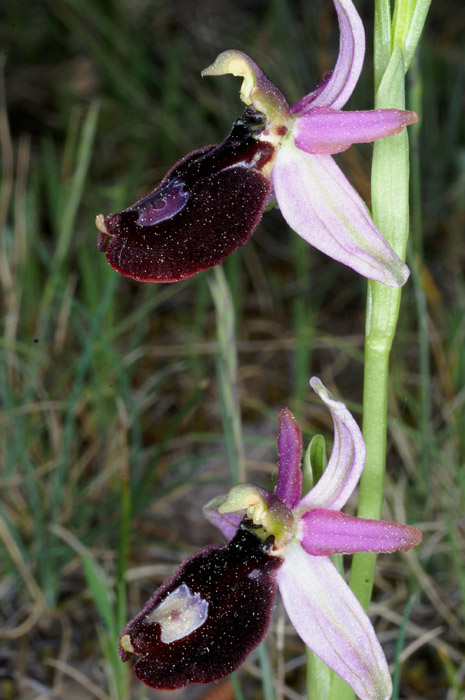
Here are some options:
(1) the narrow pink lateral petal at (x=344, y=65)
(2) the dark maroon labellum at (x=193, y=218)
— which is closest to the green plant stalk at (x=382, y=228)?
(1) the narrow pink lateral petal at (x=344, y=65)

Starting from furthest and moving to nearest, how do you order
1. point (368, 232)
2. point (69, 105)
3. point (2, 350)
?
point (69, 105), point (2, 350), point (368, 232)

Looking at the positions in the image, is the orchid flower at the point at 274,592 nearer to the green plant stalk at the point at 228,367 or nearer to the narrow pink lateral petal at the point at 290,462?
the narrow pink lateral petal at the point at 290,462

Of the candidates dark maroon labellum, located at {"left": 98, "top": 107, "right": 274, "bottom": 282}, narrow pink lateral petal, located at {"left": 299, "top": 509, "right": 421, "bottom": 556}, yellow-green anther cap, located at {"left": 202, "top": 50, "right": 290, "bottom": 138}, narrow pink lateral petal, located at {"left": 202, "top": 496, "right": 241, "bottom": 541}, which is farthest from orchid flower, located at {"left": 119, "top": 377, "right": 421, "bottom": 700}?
yellow-green anther cap, located at {"left": 202, "top": 50, "right": 290, "bottom": 138}

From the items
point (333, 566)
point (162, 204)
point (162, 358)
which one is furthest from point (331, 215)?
point (162, 358)

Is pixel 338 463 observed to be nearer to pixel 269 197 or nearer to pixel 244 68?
pixel 269 197

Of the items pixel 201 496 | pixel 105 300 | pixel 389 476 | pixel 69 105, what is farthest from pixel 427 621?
pixel 69 105

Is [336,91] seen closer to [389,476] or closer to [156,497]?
[156,497]

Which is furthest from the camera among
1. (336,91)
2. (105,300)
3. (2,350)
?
(2,350)
